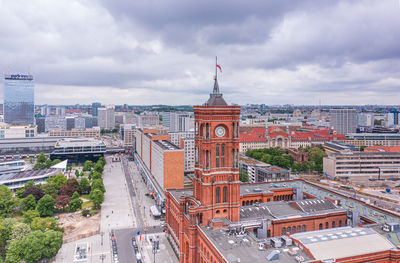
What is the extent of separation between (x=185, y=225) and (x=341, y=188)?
10524cm

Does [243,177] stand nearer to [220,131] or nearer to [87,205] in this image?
[87,205]

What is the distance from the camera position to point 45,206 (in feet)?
354

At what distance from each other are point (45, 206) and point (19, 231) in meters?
30.9

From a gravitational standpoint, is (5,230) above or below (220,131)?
below

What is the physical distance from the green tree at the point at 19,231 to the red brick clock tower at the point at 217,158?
4835cm

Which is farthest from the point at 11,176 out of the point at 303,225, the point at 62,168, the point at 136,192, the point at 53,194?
the point at 303,225

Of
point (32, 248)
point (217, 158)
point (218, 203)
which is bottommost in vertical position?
point (32, 248)

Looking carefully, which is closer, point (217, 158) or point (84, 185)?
point (217, 158)

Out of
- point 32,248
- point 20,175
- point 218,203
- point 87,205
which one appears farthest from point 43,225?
point 20,175

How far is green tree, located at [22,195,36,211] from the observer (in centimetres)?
10919

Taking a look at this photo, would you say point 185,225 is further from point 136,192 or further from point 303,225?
point 136,192

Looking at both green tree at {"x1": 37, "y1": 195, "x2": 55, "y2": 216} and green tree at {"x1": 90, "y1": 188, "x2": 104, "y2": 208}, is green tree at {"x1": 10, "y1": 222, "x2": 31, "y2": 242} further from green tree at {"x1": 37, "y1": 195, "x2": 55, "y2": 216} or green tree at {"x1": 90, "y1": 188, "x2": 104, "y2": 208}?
green tree at {"x1": 90, "y1": 188, "x2": 104, "y2": 208}

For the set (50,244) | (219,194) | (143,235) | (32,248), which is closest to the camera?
(219,194)

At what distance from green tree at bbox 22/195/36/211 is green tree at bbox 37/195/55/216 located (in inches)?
171
